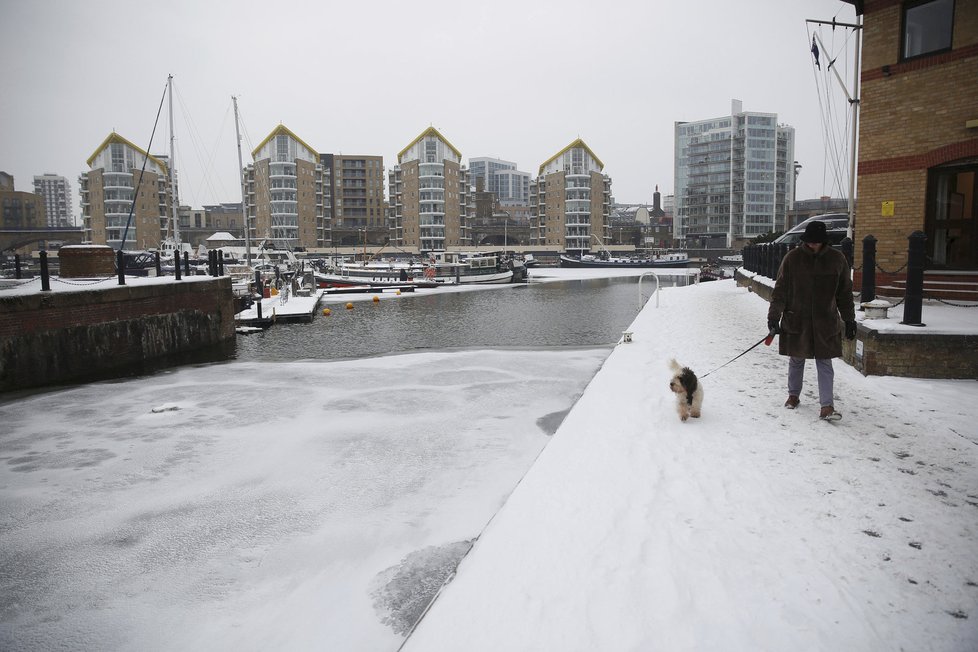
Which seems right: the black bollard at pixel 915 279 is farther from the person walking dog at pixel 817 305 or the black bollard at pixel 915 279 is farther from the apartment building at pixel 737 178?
the apartment building at pixel 737 178

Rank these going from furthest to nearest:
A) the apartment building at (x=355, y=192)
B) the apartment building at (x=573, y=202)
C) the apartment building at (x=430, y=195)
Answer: the apartment building at (x=355, y=192)
the apartment building at (x=573, y=202)
the apartment building at (x=430, y=195)

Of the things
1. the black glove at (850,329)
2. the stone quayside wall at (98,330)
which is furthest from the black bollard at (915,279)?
the stone quayside wall at (98,330)

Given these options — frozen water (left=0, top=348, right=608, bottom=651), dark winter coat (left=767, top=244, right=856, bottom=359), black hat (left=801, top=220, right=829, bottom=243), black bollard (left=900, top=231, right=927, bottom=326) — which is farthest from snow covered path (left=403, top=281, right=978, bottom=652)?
black hat (left=801, top=220, right=829, bottom=243)

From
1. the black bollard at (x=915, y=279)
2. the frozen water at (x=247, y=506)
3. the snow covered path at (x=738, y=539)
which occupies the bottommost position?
the frozen water at (x=247, y=506)

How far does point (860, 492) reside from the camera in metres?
4.11

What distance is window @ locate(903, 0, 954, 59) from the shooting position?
1064cm

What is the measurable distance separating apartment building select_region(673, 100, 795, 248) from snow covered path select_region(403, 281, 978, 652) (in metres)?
114

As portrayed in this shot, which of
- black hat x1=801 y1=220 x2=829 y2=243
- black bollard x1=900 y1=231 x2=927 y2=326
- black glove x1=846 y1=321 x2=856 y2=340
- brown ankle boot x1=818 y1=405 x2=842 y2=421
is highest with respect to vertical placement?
black hat x1=801 y1=220 x2=829 y2=243

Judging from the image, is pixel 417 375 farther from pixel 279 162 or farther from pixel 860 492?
pixel 279 162

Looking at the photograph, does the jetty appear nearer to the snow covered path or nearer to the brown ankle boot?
the snow covered path

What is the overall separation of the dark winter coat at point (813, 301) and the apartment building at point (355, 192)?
114 meters

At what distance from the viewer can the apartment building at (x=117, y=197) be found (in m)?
91.9

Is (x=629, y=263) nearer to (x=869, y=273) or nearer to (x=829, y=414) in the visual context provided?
(x=869, y=273)

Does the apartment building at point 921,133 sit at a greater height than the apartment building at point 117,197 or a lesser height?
lesser
